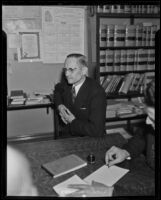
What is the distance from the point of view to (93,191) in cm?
92

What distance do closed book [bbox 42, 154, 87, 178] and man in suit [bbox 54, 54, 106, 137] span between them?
41 cm

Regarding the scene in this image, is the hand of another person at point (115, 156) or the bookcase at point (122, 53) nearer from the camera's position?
the hand of another person at point (115, 156)

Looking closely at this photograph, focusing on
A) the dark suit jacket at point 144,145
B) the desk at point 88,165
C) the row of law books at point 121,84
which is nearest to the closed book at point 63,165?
the desk at point 88,165

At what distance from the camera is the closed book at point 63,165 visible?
3.39 ft

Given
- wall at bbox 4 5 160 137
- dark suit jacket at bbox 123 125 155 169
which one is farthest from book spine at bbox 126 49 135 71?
dark suit jacket at bbox 123 125 155 169

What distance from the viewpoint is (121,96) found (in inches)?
105

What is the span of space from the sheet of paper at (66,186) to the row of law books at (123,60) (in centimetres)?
179

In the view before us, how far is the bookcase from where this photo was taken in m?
2.52

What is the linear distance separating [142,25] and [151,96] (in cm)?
185

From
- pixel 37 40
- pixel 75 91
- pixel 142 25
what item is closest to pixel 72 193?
pixel 75 91

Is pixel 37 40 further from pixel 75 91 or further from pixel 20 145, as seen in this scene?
pixel 20 145

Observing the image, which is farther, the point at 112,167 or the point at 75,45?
the point at 75,45

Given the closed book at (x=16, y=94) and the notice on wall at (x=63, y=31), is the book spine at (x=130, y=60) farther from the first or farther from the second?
the closed book at (x=16, y=94)

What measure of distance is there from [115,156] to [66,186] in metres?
0.28
